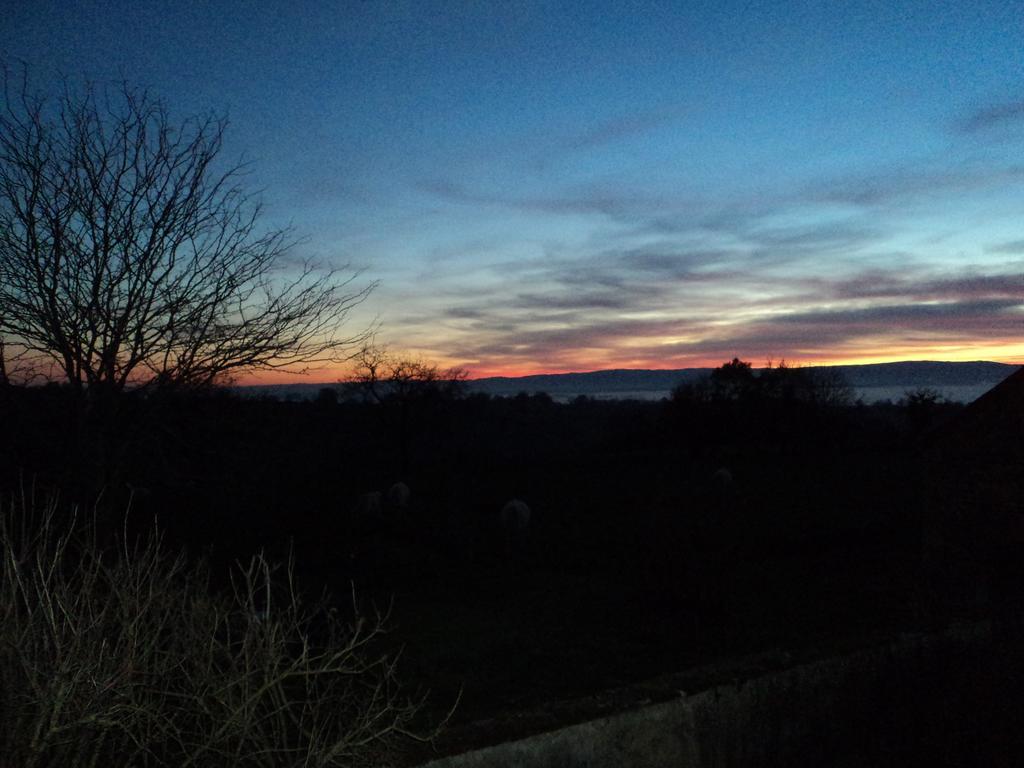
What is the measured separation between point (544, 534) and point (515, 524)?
2121mm

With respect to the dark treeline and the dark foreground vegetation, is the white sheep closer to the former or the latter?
the dark foreground vegetation

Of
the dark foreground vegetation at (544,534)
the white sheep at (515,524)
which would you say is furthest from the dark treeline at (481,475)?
the white sheep at (515,524)

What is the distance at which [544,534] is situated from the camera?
1027 inches

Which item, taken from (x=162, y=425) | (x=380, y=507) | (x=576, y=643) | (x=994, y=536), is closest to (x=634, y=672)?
(x=576, y=643)

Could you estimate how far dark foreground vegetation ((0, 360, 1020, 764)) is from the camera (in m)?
9.65

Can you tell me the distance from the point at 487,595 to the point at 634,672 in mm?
6982

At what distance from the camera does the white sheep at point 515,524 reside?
2409 cm

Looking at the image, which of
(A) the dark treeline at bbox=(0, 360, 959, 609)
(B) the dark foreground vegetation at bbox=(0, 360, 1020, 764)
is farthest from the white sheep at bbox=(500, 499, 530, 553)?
(A) the dark treeline at bbox=(0, 360, 959, 609)

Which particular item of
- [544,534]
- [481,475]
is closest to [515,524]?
[544,534]

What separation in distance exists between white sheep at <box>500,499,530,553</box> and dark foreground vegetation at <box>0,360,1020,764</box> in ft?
0.67

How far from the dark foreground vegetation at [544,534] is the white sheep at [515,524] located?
0.67 feet

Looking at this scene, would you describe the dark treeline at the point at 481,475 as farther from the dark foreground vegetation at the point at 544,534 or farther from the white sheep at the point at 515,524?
the white sheep at the point at 515,524

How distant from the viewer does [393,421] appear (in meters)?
45.9

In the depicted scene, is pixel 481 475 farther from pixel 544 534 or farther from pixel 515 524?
pixel 515 524
